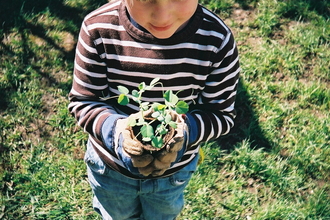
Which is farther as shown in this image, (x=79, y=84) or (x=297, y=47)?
(x=297, y=47)

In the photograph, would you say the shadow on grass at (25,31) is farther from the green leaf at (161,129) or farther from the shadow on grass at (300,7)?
the green leaf at (161,129)

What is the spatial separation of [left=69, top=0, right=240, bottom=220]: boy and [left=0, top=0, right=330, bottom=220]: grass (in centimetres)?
112

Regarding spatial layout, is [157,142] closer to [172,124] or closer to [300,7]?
[172,124]

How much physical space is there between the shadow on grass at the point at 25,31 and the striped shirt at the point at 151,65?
167 cm

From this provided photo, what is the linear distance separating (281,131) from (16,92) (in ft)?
7.10

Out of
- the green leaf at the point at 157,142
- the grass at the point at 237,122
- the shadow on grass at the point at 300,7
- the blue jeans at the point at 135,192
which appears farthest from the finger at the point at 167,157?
the shadow on grass at the point at 300,7

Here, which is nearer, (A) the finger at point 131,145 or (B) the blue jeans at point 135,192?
(A) the finger at point 131,145

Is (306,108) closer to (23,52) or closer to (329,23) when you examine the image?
(329,23)

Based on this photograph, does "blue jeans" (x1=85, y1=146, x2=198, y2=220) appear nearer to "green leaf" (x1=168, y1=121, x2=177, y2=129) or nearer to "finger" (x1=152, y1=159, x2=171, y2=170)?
"finger" (x1=152, y1=159, x2=171, y2=170)

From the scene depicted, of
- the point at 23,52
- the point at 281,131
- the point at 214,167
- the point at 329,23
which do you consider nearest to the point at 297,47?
the point at 329,23

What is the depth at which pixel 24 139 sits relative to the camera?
2990 mm

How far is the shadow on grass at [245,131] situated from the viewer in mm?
3014

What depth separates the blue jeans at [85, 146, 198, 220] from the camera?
1.80 metres

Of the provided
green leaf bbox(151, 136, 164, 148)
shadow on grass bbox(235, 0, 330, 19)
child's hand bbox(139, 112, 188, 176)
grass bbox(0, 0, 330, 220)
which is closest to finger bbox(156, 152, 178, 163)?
child's hand bbox(139, 112, 188, 176)
